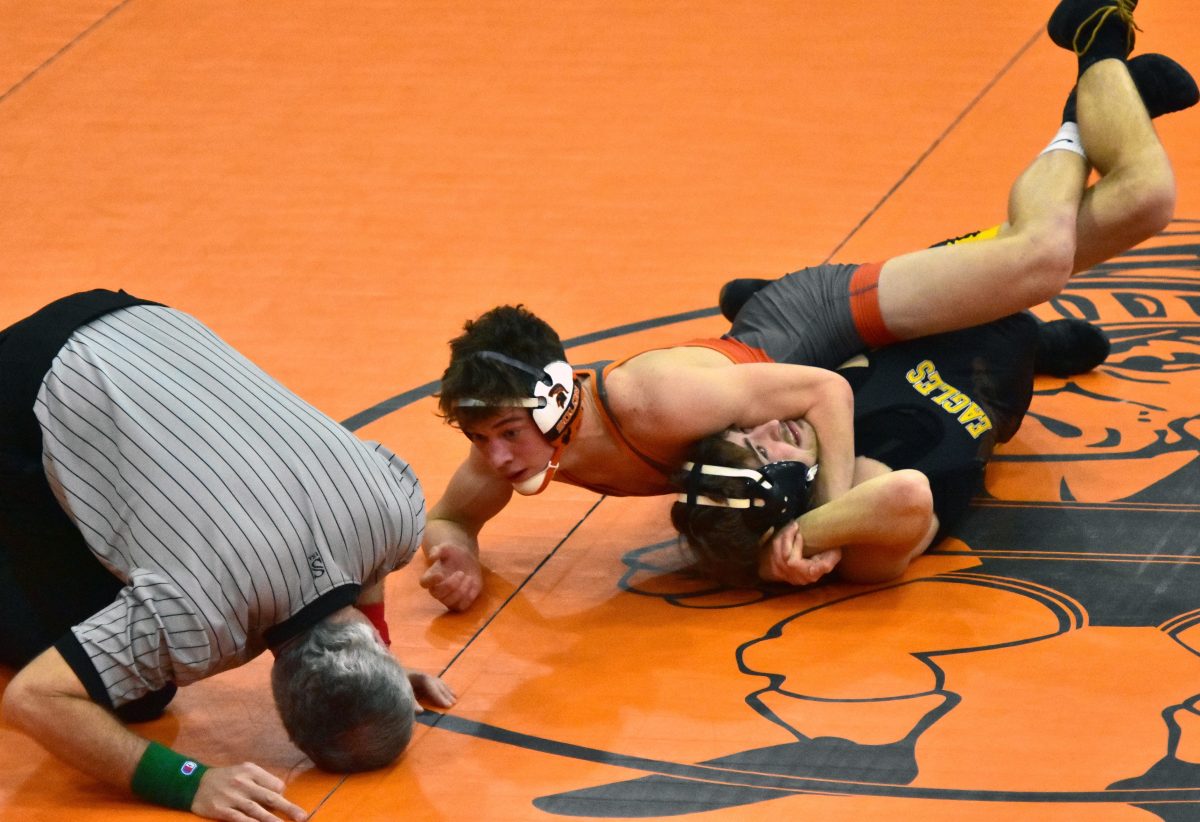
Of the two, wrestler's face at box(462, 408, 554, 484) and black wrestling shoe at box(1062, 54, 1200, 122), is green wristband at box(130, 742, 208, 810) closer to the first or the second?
wrestler's face at box(462, 408, 554, 484)

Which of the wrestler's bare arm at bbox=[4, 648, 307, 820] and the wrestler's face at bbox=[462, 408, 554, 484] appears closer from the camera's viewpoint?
the wrestler's bare arm at bbox=[4, 648, 307, 820]

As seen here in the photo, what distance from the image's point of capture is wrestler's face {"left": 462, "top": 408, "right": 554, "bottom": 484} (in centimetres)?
318

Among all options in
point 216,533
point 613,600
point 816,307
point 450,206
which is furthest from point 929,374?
point 450,206

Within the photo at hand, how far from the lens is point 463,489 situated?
357 centimetres

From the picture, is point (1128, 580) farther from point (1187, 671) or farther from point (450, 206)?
point (450, 206)

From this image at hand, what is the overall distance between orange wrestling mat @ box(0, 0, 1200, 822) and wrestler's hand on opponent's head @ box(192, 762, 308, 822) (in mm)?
68

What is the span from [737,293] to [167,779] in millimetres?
1815

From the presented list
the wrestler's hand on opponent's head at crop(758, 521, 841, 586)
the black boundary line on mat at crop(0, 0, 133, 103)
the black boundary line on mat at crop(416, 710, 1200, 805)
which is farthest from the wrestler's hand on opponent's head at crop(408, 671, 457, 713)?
the black boundary line on mat at crop(0, 0, 133, 103)

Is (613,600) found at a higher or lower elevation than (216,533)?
lower

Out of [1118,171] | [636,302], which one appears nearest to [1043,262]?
[1118,171]

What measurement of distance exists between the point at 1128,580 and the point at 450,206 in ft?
8.50

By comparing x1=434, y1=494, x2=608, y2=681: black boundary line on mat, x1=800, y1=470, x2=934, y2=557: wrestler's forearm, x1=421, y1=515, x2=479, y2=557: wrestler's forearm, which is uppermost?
x1=800, y1=470, x2=934, y2=557: wrestler's forearm

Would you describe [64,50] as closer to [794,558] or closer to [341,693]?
[794,558]

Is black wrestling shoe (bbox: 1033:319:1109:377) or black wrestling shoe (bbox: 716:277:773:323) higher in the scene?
black wrestling shoe (bbox: 716:277:773:323)
